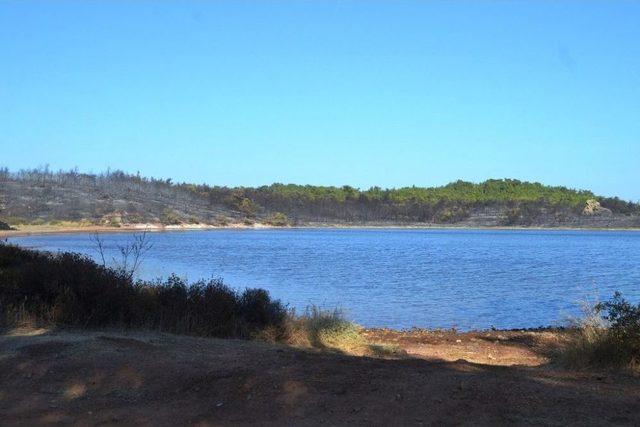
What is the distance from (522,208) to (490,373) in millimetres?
138504

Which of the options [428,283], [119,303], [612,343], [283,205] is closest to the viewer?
[612,343]

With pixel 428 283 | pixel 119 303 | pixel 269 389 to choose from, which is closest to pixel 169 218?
pixel 428 283

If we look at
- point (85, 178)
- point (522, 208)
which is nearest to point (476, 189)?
point (522, 208)

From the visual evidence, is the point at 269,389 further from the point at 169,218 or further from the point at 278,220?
the point at 278,220

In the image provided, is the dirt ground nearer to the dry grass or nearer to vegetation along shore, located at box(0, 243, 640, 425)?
vegetation along shore, located at box(0, 243, 640, 425)

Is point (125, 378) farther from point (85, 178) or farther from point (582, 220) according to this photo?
point (582, 220)

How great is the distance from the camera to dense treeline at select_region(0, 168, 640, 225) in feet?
321

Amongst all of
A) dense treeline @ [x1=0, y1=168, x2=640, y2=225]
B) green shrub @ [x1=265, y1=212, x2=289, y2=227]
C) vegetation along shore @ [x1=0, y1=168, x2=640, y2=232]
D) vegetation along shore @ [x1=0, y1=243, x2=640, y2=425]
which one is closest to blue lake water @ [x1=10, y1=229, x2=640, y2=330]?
vegetation along shore @ [x1=0, y1=243, x2=640, y2=425]

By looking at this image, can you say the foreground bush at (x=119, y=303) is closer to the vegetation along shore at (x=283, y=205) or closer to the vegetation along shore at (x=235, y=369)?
the vegetation along shore at (x=235, y=369)

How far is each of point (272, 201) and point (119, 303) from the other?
137 meters

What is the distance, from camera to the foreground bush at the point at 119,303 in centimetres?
965

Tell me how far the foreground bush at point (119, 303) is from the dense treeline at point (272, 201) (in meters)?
82.8

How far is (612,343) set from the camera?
8000mm

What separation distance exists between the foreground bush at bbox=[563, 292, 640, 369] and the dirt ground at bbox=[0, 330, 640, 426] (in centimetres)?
41
